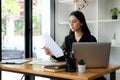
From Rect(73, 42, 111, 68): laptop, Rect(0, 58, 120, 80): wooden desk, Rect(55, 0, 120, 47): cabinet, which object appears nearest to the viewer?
Rect(0, 58, 120, 80): wooden desk

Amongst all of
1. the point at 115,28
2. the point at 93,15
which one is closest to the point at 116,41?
the point at 115,28

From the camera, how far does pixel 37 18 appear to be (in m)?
3.74

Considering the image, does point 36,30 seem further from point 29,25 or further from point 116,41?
point 116,41

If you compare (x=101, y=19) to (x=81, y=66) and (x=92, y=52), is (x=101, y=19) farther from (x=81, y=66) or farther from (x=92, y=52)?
(x=81, y=66)

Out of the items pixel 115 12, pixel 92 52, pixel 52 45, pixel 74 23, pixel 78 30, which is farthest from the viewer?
pixel 115 12

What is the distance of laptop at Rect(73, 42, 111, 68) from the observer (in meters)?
1.79

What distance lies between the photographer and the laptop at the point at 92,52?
1790mm

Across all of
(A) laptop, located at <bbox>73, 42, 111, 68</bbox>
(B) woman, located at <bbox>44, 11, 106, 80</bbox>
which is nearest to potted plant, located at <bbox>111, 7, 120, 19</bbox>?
(B) woman, located at <bbox>44, 11, 106, 80</bbox>

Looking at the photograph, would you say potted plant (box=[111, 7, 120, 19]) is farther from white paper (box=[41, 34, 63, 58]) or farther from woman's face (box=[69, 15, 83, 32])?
white paper (box=[41, 34, 63, 58])

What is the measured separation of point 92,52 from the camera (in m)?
1.82

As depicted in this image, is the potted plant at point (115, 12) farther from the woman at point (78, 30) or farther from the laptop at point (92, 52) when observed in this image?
the laptop at point (92, 52)

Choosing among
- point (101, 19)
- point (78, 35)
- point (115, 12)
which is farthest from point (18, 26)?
point (115, 12)

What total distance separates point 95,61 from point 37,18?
209cm

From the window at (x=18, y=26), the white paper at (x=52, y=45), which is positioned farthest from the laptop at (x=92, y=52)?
the window at (x=18, y=26)
